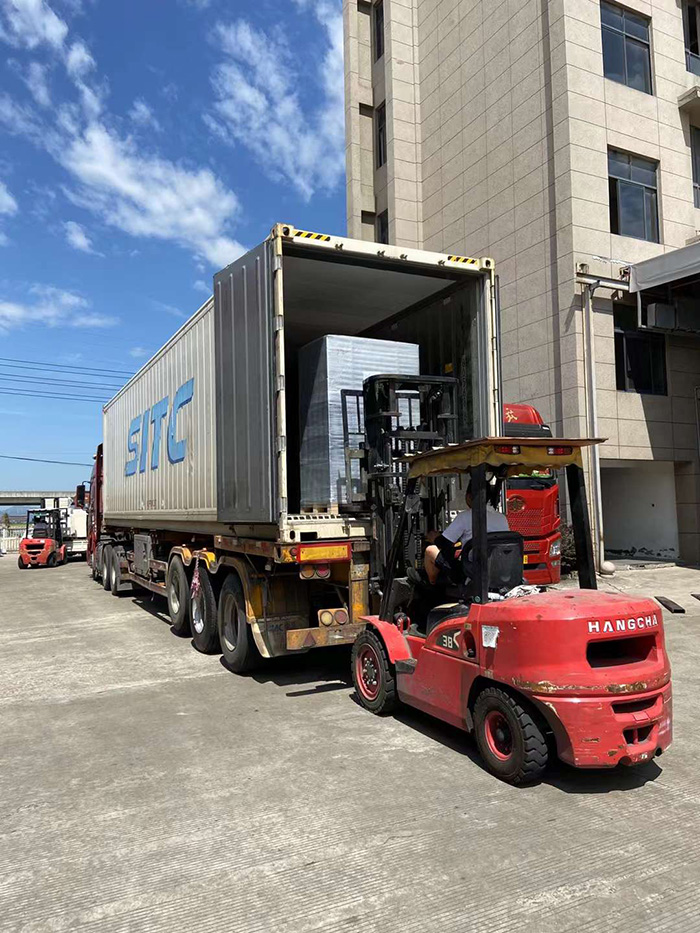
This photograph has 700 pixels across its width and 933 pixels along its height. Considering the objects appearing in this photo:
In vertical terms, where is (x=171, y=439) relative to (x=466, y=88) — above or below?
below

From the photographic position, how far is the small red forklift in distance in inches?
163

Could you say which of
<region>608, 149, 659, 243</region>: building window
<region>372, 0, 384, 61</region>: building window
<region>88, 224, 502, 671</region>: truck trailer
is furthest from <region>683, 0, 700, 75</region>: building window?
<region>88, 224, 502, 671</region>: truck trailer

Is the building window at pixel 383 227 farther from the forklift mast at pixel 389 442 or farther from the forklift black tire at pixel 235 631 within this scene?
the forklift black tire at pixel 235 631

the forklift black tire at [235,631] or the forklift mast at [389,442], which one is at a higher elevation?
the forklift mast at [389,442]

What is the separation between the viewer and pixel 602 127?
57.2ft

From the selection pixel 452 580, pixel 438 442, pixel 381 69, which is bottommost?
pixel 452 580

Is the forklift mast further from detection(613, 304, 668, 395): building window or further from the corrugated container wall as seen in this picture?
detection(613, 304, 668, 395): building window

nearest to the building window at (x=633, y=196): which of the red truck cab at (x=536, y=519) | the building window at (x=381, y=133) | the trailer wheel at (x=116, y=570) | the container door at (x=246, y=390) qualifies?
the red truck cab at (x=536, y=519)

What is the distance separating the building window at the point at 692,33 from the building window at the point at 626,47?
5.69 ft

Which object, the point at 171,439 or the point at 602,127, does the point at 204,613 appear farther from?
the point at 602,127

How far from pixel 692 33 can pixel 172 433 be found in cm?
1957

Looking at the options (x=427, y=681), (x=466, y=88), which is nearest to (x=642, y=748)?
(x=427, y=681)

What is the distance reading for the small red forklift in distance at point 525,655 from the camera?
4.13 meters

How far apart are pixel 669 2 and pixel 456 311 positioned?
1726cm
